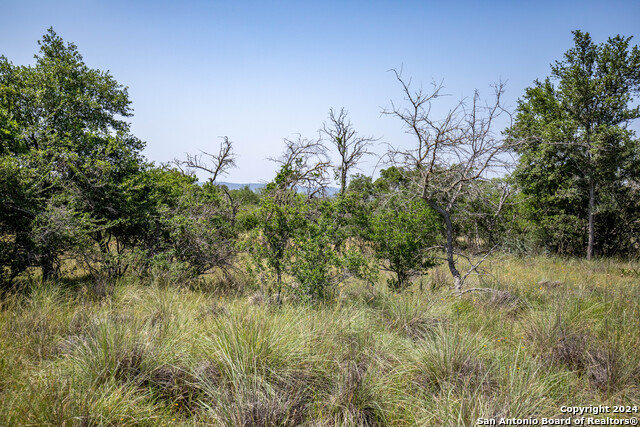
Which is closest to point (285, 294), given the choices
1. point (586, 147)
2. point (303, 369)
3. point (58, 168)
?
point (303, 369)

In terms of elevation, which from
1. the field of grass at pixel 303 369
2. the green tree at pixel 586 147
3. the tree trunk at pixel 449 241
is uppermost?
A: the green tree at pixel 586 147

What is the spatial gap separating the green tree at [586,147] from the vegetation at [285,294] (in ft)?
0.31

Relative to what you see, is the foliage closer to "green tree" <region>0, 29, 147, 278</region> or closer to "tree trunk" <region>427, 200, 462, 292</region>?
"tree trunk" <region>427, 200, 462, 292</region>

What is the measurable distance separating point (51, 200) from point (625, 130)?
18500 mm

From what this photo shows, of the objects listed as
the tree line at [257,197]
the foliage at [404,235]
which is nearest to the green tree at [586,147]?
the tree line at [257,197]

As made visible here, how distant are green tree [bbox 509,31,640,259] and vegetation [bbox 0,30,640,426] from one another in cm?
9

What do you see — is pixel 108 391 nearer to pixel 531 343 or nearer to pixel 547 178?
pixel 531 343

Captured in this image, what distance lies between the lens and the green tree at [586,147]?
1195cm

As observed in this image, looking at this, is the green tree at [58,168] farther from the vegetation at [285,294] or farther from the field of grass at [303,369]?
the field of grass at [303,369]

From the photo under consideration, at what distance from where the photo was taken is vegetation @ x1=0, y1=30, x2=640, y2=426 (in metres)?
2.66

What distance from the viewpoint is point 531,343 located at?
12.9 feet

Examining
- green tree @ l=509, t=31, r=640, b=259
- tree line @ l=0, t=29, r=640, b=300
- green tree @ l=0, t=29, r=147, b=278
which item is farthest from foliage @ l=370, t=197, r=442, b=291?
green tree @ l=509, t=31, r=640, b=259

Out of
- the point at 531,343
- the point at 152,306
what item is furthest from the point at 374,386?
the point at 152,306

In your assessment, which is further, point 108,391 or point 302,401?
point 302,401
